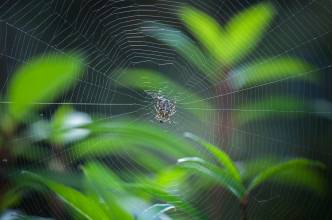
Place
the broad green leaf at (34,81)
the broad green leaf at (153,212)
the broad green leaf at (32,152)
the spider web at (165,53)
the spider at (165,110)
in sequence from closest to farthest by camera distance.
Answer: the broad green leaf at (153,212) → the broad green leaf at (34,81) → the broad green leaf at (32,152) → the spider web at (165,53) → the spider at (165,110)

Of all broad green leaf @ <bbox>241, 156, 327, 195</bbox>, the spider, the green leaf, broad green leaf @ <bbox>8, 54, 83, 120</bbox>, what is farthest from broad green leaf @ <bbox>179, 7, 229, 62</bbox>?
the spider

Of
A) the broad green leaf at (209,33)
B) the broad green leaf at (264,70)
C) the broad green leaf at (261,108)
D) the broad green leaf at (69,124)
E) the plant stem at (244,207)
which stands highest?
the broad green leaf at (209,33)

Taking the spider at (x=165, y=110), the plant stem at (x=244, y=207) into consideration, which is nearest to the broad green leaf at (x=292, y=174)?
the plant stem at (x=244, y=207)

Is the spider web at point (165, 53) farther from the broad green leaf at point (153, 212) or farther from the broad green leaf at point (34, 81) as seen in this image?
the broad green leaf at point (153, 212)

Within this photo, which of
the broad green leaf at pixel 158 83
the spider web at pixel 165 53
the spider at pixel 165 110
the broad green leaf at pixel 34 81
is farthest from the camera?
the spider at pixel 165 110

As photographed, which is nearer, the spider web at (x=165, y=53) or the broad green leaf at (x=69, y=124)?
the broad green leaf at (x=69, y=124)

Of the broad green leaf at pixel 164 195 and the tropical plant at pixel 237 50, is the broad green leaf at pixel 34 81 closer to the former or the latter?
the broad green leaf at pixel 164 195

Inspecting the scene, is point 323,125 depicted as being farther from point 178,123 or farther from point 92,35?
point 92,35

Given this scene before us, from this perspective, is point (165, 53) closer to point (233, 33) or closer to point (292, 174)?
point (233, 33)

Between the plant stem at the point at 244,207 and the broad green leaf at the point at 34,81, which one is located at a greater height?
the broad green leaf at the point at 34,81

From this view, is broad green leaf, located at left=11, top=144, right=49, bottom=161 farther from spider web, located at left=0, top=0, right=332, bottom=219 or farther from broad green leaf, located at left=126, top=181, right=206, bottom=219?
spider web, located at left=0, top=0, right=332, bottom=219
